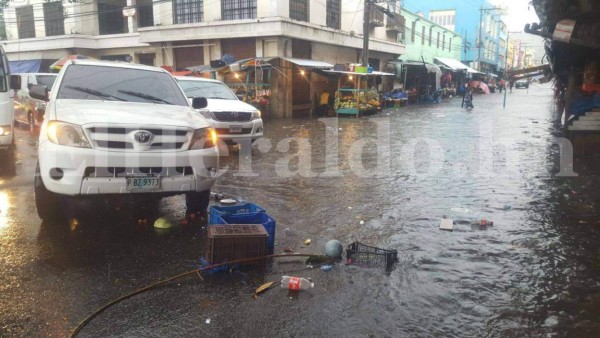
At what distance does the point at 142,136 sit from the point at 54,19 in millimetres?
30564

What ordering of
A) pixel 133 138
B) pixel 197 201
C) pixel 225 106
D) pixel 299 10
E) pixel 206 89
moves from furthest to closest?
1. pixel 299 10
2. pixel 206 89
3. pixel 225 106
4. pixel 197 201
5. pixel 133 138

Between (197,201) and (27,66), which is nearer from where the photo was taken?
(197,201)

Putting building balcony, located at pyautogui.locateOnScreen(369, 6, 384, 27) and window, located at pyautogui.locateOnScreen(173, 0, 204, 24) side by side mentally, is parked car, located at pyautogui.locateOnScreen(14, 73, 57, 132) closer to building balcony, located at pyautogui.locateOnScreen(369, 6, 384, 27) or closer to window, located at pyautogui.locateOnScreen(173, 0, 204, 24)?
window, located at pyautogui.locateOnScreen(173, 0, 204, 24)

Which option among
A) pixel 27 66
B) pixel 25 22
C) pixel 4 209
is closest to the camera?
pixel 4 209

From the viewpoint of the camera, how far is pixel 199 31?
24.2 metres

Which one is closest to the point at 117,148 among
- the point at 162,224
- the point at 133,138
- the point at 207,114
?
the point at 133,138

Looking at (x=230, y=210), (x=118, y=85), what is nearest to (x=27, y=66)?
(x=118, y=85)

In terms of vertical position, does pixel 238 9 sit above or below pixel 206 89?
A: above

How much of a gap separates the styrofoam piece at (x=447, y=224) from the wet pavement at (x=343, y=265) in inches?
3.4

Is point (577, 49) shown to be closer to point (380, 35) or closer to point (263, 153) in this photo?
point (263, 153)

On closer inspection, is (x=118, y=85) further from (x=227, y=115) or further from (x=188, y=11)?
(x=188, y=11)

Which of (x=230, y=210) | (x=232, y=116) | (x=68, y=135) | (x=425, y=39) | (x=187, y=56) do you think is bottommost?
(x=230, y=210)

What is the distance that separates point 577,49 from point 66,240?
10.1 m

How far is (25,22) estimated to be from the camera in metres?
31.7
